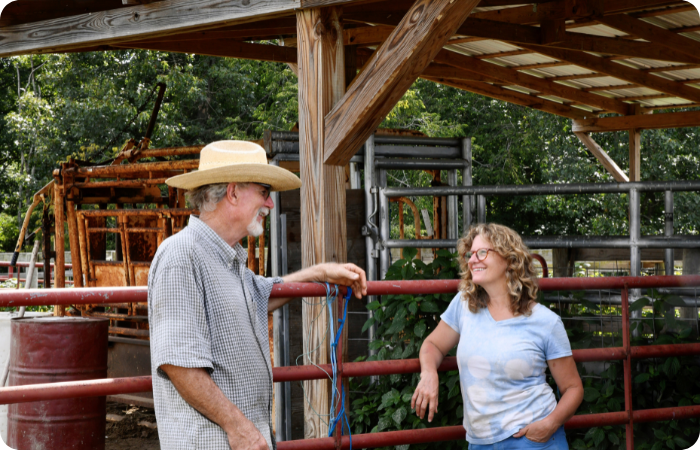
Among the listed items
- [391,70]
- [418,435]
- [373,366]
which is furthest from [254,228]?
[391,70]

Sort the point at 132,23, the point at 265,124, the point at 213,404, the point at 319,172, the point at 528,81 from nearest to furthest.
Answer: the point at 213,404
the point at 319,172
the point at 132,23
the point at 528,81
the point at 265,124

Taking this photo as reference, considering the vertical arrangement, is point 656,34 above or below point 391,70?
above

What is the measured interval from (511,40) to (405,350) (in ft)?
11.1

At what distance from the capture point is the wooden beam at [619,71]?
24.0ft

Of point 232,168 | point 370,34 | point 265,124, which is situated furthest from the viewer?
point 265,124

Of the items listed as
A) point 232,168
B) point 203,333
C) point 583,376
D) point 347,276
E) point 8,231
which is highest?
point 232,168

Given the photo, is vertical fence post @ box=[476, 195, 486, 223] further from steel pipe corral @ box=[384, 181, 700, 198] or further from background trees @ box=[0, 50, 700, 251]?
background trees @ box=[0, 50, 700, 251]

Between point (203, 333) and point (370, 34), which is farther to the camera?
point (370, 34)

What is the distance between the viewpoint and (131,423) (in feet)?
23.4

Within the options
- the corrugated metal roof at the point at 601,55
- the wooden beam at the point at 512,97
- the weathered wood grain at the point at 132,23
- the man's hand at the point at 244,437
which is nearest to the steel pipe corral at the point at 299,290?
the man's hand at the point at 244,437

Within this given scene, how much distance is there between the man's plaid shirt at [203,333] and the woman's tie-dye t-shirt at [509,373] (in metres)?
Result: 0.82

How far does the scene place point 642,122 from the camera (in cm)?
1152

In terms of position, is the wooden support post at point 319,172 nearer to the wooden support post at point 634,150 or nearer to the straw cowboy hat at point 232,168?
the straw cowboy hat at point 232,168

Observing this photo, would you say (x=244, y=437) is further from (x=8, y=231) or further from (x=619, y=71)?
(x=8, y=231)
